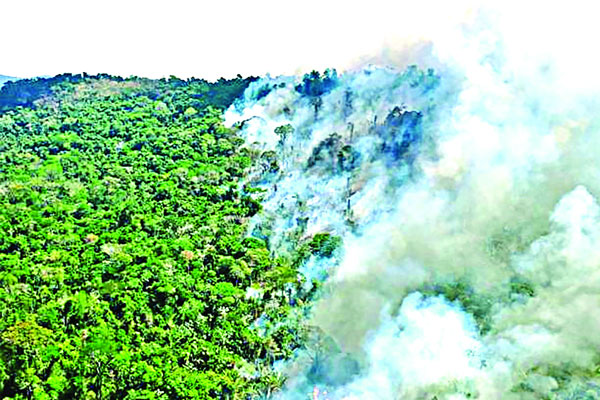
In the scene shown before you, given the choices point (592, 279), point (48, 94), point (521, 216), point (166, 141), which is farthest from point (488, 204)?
point (48, 94)

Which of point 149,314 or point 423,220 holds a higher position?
point 423,220

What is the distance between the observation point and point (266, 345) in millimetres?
58125

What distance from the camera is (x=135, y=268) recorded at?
220ft

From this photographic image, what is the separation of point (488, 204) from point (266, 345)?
71.0ft

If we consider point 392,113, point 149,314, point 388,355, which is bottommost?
point 388,355

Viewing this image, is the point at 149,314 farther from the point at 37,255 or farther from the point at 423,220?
the point at 423,220

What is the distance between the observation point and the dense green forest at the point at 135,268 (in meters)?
51.1

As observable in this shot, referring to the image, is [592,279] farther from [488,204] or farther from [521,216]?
[488,204]

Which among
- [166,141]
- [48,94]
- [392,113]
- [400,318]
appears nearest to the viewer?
[400,318]

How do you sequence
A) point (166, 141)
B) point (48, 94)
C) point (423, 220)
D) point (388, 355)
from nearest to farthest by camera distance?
point (388, 355) < point (423, 220) < point (166, 141) < point (48, 94)

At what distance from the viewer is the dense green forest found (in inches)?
2010

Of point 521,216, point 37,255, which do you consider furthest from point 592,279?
point 37,255

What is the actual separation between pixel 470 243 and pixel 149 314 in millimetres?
26304

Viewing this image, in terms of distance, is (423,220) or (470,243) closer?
(470,243)
